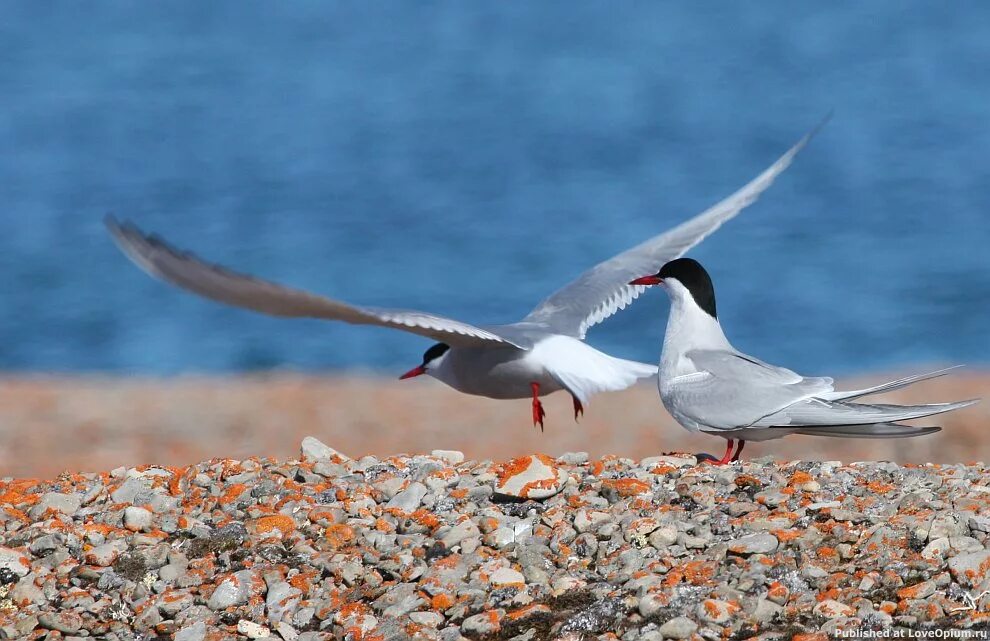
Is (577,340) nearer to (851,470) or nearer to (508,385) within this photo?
(508,385)

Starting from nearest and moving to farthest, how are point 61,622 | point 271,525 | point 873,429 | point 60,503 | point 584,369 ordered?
point 61,622 < point 271,525 < point 60,503 < point 873,429 < point 584,369

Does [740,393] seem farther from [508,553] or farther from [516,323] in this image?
[516,323]

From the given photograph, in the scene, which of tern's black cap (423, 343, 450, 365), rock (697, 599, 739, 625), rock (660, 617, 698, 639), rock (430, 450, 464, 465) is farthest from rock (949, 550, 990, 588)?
tern's black cap (423, 343, 450, 365)

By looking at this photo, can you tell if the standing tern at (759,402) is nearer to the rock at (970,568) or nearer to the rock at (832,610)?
the rock at (970,568)

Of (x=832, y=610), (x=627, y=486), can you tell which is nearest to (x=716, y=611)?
(x=832, y=610)

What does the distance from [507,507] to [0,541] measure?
1808 mm

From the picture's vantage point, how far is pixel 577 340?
24.5 ft

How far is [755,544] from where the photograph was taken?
4637mm

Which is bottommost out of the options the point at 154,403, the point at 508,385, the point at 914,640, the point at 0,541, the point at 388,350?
the point at 914,640

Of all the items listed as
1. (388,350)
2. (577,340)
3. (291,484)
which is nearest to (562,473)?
(291,484)

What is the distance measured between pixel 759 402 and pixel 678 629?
1.80 meters

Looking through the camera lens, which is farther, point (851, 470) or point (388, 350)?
point (388, 350)

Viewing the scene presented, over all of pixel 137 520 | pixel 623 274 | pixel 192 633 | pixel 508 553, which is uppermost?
pixel 623 274

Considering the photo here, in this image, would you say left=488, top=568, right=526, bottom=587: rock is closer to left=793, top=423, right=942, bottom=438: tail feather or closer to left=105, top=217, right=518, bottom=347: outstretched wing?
left=105, top=217, right=518, bottom=347: outstretched wing
